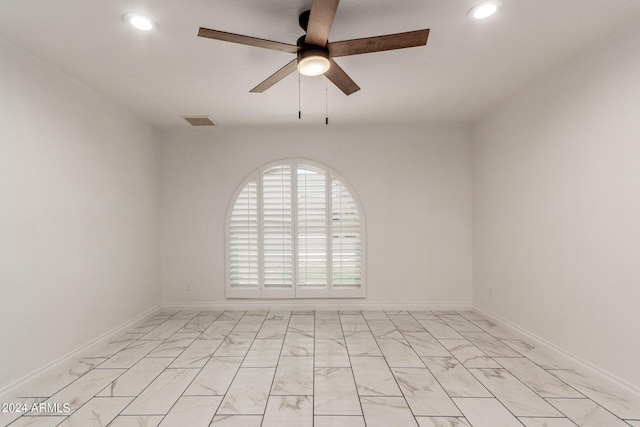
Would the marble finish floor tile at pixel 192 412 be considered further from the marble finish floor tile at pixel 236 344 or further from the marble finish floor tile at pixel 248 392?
the marble finish floor tile at pixel 236 344

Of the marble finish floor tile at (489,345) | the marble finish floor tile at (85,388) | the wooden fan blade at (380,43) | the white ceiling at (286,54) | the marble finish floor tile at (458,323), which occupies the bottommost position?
the marble finish floor tile at (85,388)

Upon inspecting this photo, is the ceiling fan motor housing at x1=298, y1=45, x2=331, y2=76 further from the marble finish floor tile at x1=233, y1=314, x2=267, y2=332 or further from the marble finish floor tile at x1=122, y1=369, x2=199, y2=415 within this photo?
the marble finish floor tile at x1=233, y1=314, x2=267, y2=332

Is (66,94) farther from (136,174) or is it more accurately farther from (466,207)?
(466,207)

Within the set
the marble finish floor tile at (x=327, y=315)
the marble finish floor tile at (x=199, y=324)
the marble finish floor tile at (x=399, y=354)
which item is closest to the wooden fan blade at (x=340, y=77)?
the marble finish floor tile at (x=399, y=354)

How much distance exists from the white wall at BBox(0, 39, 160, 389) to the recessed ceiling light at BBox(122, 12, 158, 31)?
107cm

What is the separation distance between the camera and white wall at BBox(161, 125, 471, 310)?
14.2 feet

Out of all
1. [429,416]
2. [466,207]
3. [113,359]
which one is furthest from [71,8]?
[466,207]

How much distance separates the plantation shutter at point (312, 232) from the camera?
432 centimetres

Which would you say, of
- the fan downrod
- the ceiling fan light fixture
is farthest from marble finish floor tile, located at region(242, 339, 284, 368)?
the fan downrod

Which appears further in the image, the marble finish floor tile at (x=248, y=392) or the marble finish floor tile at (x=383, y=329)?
the marble finish floor tile at (x=383, y=329)

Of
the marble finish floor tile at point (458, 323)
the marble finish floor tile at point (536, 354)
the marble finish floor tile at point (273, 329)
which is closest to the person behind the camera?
the marble finish floor tile at point (536, 354)

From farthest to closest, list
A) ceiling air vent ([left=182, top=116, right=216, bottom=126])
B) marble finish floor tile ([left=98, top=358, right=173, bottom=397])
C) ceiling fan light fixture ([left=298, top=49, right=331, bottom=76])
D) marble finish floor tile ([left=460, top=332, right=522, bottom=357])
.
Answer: ceiling air vent ([left=182, top=116, right=216, bottom=126]), marble finish floor tile ([left=460, top=332, right=522, bottom=357]), marble finish floor tile ([left=98, top=358, right=173, bottom=397]), ceiling fan light fixture ([left=298, top=49, right=331, bottom=76])

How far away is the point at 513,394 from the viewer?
2.22 m

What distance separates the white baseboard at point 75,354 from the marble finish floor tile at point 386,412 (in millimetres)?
2569
